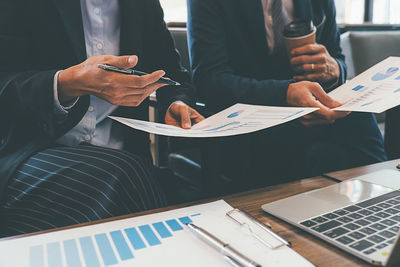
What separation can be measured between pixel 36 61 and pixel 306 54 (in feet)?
2.34

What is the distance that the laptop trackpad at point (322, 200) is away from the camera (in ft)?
1.82

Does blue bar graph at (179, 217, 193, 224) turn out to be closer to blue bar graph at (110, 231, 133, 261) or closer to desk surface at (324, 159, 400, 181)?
A: blue bar graph at (110, 231, 133, 261)

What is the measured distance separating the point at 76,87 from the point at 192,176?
78 centimetres

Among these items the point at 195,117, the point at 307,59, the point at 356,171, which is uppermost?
the point at 307,59

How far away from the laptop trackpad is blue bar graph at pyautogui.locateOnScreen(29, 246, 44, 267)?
13.0 inches

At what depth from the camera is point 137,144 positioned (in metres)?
1.03

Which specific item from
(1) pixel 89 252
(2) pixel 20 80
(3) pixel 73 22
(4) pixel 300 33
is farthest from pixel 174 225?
(4) pixel 300 33

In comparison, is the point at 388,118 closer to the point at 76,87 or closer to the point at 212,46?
the point at 212,46

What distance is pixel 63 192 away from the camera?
708 millimetres

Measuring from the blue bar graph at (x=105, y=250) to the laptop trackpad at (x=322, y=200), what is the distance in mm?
251

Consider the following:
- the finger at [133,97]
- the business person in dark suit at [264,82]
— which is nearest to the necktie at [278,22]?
the business person in dark suit at [264,82]

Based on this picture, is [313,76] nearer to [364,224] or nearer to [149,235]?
[364,224]

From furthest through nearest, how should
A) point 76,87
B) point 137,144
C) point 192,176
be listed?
point 192,176 < point 137,144 < point 76,87

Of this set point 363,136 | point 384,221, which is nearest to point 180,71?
point 363,136
